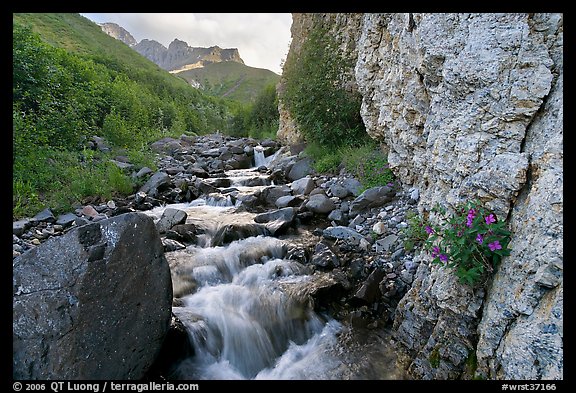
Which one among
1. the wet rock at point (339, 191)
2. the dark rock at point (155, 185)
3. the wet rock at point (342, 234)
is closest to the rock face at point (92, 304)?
the wet rock at point (342, 234)

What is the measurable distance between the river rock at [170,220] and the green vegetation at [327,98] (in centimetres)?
688

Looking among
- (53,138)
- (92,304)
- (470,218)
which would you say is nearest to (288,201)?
(92,304)

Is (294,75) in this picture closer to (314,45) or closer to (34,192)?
(314,45)

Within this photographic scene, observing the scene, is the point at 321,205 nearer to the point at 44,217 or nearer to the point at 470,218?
the point at 470,218

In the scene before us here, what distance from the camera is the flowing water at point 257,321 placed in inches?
178

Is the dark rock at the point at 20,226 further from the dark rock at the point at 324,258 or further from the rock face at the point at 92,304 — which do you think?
the dark rock at the point at 324,258

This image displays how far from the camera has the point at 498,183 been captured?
3242 mm

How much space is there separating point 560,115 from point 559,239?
1.28 metres

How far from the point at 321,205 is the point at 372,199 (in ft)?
5.10

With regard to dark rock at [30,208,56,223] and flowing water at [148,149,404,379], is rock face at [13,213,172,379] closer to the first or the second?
flowing water at [148,149,404,379]

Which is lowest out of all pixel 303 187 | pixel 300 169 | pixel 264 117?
pixel 303 187

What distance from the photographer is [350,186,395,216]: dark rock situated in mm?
8156

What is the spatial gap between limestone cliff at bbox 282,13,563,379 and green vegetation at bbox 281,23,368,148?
7.60 meters
